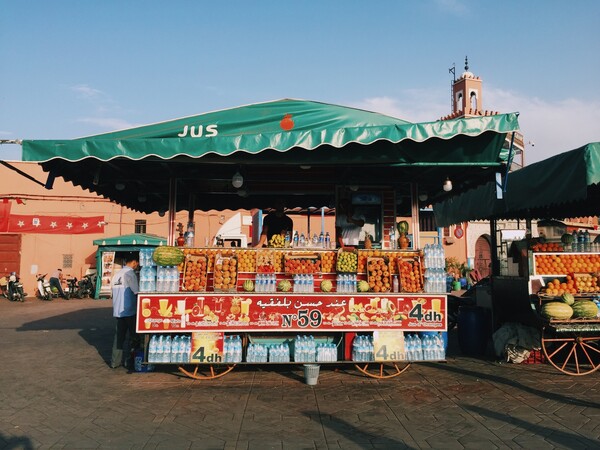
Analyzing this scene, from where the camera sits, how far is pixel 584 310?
23.8 feet

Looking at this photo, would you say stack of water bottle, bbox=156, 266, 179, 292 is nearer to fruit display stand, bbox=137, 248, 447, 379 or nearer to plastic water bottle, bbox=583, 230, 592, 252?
fruit display stand, bbox=137, 248, 447, 379

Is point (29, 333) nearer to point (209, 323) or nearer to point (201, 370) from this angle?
point (201, 370)

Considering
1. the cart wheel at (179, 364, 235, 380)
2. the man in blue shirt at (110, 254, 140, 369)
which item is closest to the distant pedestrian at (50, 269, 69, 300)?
the man in blue shirt at (110, 254, 140, 369)

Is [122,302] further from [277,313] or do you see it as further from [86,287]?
[86,287]

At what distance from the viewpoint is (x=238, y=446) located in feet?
15.0

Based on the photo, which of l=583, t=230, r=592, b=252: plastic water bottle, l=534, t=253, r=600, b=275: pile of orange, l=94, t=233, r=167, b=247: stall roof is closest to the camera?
l=534, t=253, r=600, b=275: pile of orange

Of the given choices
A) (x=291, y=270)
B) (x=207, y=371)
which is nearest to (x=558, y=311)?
(x=291, y=270)

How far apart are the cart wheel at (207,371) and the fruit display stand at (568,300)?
513 centimetres

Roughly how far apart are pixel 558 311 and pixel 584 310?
0.44 m

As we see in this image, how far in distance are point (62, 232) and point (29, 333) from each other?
11059mm

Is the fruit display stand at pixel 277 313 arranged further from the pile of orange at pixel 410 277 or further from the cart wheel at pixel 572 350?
the cart wheel at pixel 572 350

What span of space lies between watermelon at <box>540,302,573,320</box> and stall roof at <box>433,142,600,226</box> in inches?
66.2

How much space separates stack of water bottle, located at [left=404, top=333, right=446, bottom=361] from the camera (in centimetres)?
702

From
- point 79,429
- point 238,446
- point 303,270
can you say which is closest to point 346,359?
point 303,270
